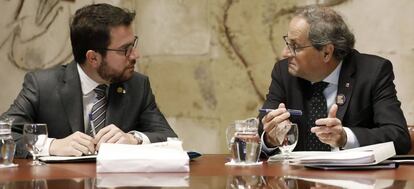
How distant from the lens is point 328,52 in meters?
3.24

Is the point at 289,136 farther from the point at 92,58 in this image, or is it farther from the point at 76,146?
the point at 92,58

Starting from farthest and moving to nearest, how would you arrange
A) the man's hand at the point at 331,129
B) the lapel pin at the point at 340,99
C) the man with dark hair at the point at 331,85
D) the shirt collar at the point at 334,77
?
1. the shirt collar at the point at 334,77
2. the lapel pin at the point at 340,99
3. the man with dark hair at the point at 331,85
4. the man's hand at the point at 331,129

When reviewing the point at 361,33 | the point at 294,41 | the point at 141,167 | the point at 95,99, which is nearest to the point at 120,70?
the point at 95,99

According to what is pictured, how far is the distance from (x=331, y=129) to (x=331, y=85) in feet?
2.36

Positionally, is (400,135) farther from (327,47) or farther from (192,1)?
(192,1)

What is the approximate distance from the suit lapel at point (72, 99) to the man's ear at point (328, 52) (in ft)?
3.95

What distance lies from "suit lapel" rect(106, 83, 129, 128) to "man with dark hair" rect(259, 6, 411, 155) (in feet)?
2.24

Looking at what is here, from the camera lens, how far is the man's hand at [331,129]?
8.21 feet

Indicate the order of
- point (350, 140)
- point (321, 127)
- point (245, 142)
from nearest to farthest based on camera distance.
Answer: point (245, 142)
point (321, 127)
point (350, 140)

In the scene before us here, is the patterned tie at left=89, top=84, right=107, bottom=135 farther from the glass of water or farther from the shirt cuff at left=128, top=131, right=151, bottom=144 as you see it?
the glass of water

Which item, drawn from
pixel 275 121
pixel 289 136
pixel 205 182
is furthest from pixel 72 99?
pixel 205 182

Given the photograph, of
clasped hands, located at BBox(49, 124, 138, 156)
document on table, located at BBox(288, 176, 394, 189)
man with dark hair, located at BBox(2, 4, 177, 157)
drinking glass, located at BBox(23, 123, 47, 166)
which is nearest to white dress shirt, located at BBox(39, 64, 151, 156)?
man with dark hair, located at BBox(2, 4, 177, 157)

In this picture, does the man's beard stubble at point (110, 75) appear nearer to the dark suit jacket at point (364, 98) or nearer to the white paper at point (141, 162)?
the dark suit jacket at point (364, 98)

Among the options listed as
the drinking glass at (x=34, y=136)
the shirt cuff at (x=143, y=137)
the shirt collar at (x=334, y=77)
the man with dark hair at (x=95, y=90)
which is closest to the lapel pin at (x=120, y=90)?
the man with dark hair at (x=95, y=90)
